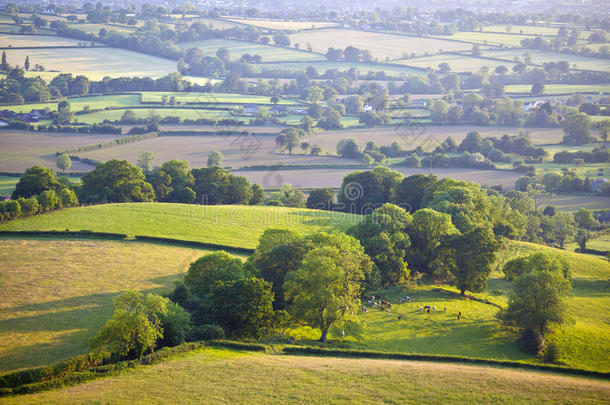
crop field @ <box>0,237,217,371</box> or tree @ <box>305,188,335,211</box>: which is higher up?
tree @ <box>305,188,335,211</box>

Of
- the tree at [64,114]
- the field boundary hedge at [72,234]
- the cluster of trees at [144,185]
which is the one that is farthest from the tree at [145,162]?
the field boundary hedge at [72,234]

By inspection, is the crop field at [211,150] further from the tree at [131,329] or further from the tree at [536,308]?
the tree at [131,329]

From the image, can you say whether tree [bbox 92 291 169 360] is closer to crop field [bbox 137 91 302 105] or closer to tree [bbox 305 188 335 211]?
tree [bbox 305 188 335 211]

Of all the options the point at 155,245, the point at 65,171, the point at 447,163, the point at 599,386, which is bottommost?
the point at 599,386

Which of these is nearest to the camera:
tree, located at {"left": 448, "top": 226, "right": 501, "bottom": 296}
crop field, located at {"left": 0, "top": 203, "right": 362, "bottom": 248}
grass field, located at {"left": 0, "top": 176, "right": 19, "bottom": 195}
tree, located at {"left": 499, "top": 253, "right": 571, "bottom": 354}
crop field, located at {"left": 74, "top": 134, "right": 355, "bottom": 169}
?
tree, located at {"left": 499, "top": 253, "right": 571, "bottom": 354}

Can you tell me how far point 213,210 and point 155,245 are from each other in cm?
1591

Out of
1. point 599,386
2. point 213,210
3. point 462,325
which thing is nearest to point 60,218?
point 213,210

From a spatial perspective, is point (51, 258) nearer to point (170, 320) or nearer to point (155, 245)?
point (155, 245)

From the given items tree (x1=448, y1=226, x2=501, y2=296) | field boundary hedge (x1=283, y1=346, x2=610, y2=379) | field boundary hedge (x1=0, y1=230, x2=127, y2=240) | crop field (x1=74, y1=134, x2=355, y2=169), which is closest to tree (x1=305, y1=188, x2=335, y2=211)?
tree (x1=448, y1=226, x2=501, y2=296)

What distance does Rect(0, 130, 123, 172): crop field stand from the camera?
119 metres

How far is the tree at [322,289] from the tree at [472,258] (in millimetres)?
15241

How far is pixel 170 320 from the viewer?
4688 centimetres

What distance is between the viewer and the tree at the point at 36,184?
84.9m

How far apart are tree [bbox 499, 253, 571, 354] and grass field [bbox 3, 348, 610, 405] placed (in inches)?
289
